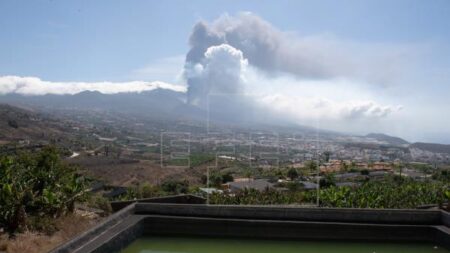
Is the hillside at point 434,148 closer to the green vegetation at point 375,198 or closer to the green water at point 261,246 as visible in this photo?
the green vegetation at point 375,198

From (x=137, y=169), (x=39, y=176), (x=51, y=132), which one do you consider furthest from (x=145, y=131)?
(x=39, y=176)

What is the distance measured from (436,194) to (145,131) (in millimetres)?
96915

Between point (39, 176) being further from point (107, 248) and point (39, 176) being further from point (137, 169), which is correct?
point (137, 169)

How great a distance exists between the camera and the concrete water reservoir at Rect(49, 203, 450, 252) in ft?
38.3

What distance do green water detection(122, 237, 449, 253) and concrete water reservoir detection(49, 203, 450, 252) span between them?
0.14 m

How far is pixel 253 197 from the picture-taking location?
81.0 ft

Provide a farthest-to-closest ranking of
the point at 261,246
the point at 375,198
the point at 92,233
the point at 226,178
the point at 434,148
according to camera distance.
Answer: the point at 434,148 < the point at 226,178 < the point at 375,198 < the point at 261,246 < the point at 92,233

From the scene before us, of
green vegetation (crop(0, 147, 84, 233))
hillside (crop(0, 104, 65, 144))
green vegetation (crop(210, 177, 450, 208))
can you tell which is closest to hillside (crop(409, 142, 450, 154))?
hillside (crop(0, 104, 65, 144))

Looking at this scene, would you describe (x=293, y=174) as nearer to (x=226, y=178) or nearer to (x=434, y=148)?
(x=226, y=178)

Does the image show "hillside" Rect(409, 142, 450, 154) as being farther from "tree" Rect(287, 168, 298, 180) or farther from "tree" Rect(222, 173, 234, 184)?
"tree" Rect(222, 173, 234, 184)

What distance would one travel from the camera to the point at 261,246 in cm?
1150

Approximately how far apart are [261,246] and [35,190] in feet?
22.2

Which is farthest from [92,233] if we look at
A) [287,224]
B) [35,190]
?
[287,224]

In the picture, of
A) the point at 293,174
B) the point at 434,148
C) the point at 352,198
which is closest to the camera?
the point at 352,198
